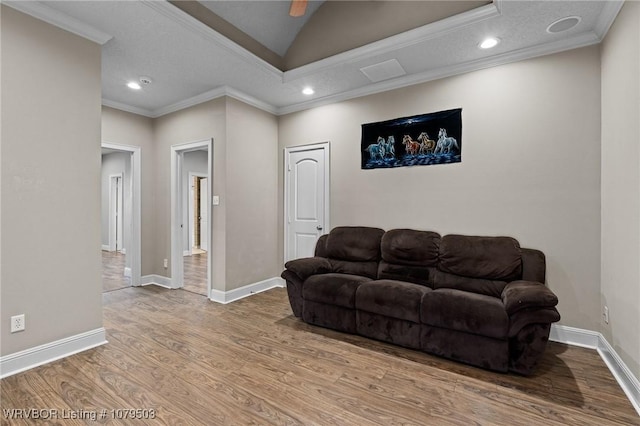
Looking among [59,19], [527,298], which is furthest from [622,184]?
[59,19]

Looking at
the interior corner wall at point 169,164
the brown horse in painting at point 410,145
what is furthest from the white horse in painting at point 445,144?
the interior corner wall at point 169,164

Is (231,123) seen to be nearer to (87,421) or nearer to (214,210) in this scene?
(214,210)

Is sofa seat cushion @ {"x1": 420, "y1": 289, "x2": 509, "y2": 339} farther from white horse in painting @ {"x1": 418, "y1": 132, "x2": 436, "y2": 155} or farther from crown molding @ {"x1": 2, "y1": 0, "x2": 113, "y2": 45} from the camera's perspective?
crown molding @ {"x1": 2, "y1": 0, "x2": 113, "y2": 45}

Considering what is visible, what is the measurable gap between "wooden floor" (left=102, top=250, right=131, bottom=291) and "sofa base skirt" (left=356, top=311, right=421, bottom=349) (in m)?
3.89

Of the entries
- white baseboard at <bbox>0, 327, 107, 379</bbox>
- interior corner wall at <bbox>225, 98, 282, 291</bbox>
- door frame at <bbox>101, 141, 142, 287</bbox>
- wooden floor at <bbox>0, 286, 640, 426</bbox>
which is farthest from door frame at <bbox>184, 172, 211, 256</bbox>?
white baseboard at <bbox>0, 327, 107, 379</bbox>

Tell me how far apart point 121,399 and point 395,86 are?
13.0 ft

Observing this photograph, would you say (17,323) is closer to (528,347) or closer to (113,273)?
(113,273)

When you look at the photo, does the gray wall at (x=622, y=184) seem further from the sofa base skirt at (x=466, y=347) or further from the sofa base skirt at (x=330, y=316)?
the sofa base skirt at (x=330, y=316)

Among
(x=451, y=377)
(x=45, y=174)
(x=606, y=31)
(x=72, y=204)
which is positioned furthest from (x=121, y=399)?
(x=606, y=31)

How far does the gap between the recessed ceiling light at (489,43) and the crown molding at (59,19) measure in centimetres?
346

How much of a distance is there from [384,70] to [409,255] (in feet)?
6.94

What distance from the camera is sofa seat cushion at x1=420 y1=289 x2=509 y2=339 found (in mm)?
2207

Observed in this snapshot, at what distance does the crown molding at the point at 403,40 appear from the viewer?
2449 mm

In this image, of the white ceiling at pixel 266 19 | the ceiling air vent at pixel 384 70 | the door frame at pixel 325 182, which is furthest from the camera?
the door frame at pixel 325 182
